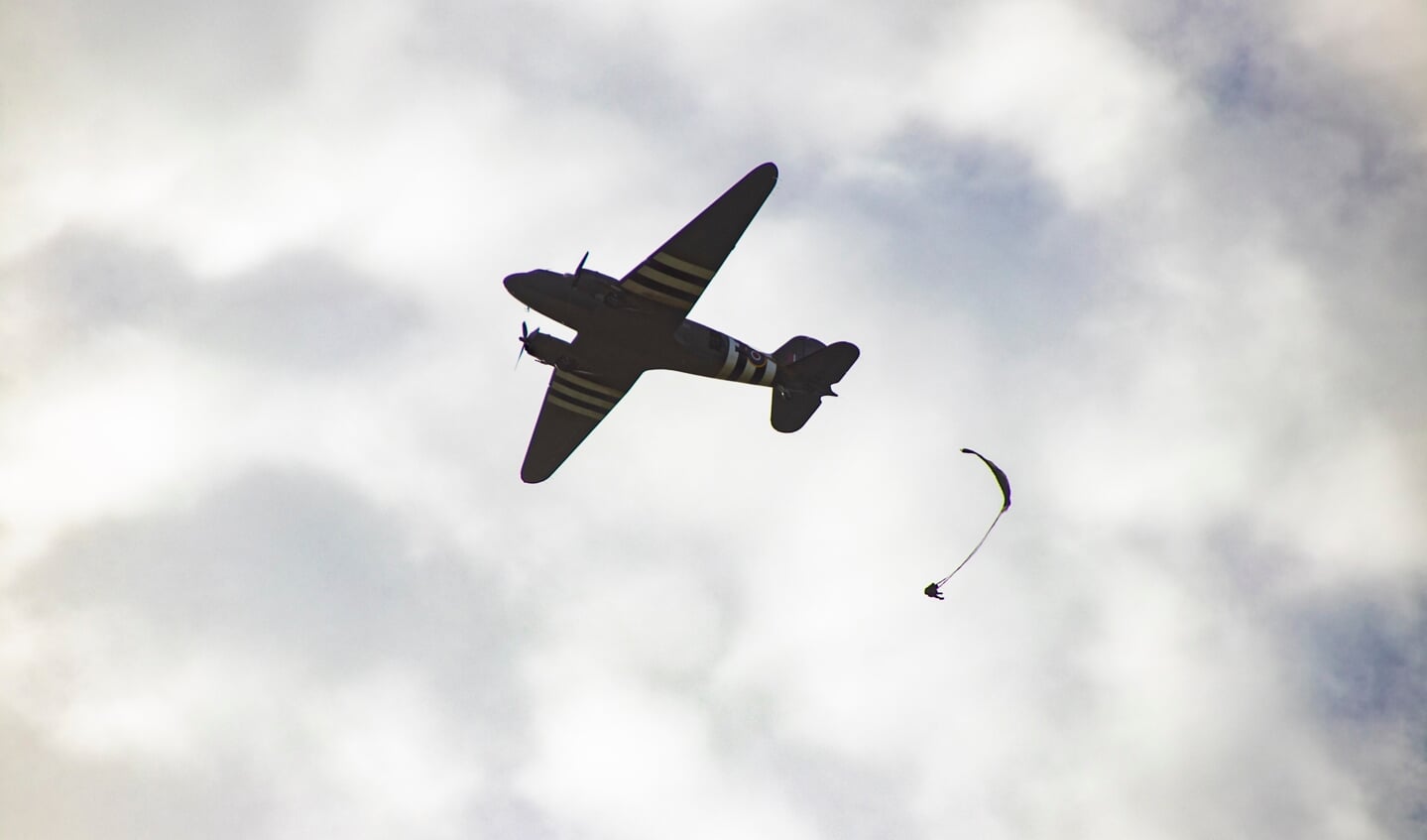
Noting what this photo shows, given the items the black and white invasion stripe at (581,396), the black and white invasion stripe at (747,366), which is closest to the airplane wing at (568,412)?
the black and white invasion stripe at (581,396)

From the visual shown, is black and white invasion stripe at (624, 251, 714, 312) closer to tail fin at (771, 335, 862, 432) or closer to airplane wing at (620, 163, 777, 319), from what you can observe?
airplane wing at (620, 163, 777, 319)

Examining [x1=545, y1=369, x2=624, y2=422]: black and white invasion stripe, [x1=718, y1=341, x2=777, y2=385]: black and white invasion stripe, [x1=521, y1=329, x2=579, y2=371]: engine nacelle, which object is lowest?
[x1=521, y1=329, x2=579, y2=371]: engine nacelle

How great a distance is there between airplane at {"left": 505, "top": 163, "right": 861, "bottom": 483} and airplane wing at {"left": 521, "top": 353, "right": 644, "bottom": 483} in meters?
0.04

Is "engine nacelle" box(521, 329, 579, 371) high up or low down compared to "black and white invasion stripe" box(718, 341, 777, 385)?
down

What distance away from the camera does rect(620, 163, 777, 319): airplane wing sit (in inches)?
1527

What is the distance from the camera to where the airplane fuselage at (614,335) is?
129 ft

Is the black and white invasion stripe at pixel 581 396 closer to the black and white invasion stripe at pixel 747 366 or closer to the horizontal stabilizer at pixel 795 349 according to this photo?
the black and white invasion stripe at pixel 747 366

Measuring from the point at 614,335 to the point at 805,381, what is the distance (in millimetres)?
9901

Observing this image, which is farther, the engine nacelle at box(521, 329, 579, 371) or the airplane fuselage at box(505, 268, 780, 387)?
the engine nacelle at box(521, 329, 579, 371)

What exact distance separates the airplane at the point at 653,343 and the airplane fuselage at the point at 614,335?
0.04 meters

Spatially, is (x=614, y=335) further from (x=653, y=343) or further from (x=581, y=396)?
(x=581, y=396)

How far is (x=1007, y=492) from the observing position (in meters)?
37.4

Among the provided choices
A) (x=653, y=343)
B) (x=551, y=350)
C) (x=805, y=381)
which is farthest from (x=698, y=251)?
(x=805, y=381)

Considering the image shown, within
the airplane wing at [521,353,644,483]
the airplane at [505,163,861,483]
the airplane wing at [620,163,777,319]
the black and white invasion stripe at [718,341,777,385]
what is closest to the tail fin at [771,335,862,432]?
the airplane at [505,163,861,483]
